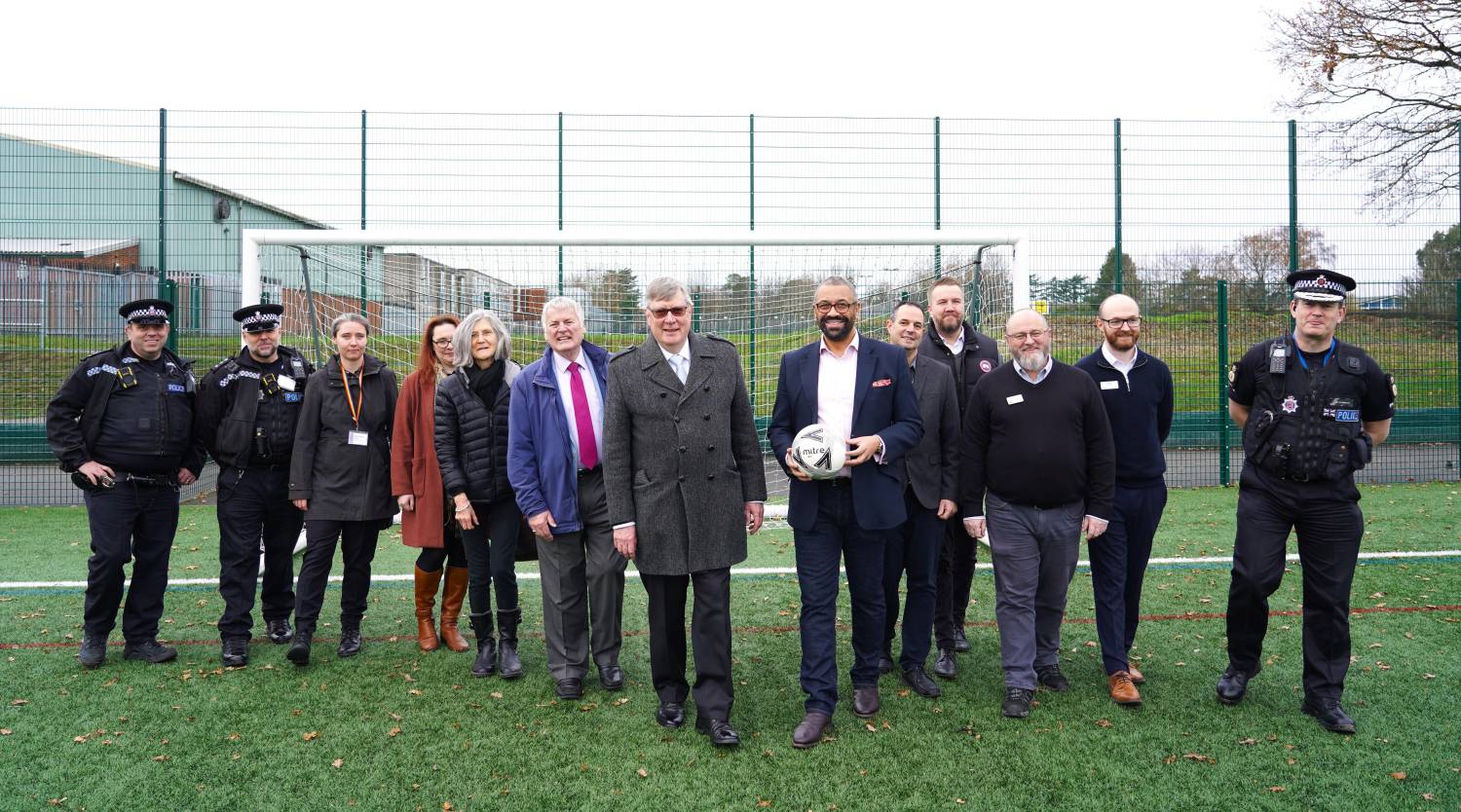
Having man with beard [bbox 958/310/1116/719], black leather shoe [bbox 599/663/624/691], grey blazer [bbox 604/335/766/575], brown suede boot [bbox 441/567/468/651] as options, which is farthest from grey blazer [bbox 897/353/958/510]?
brown suede boot [bbox 441/567/468/651]

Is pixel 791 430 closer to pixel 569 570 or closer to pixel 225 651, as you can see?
pixel 569 570

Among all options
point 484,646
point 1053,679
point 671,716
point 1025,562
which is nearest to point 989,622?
point 1053,679

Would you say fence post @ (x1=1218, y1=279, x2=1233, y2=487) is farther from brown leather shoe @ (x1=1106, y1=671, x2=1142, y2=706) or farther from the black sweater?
the black sweater

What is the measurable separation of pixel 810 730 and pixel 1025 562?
124 cm

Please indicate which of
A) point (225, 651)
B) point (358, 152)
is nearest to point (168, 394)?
point (225, 651)

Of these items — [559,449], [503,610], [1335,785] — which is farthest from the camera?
[503,610]

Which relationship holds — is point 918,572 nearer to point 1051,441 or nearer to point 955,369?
point 1051,441

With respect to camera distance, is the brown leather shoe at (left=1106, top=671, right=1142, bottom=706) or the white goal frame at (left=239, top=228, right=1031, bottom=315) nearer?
the brown leather shoe at (left=1106, top=671, right=1142, bottom=706)

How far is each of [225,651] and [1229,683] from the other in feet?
16.2

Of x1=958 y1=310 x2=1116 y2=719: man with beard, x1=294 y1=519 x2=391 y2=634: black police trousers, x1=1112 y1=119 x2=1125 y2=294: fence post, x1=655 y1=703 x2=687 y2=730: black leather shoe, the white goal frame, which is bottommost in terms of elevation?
x1=655 y1=703 x2=687 y2=730: black leather shoe

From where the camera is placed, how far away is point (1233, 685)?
4234mm

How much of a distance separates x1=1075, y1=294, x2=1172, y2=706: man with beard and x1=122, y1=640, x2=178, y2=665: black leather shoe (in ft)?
15.5

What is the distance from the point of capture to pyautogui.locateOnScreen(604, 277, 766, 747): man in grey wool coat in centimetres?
393

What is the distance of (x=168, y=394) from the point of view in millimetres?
5023
